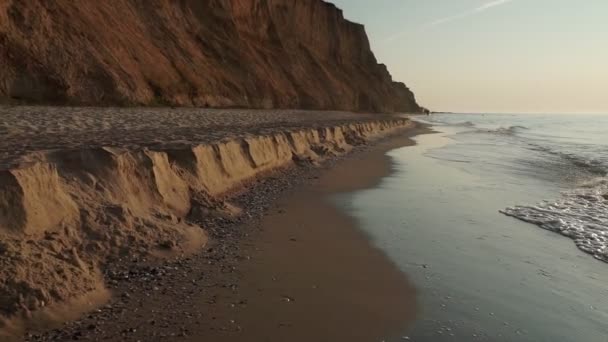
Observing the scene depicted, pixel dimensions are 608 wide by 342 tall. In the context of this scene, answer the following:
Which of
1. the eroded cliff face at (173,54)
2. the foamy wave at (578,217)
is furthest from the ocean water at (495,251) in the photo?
the eroded cliff face at (173,54)

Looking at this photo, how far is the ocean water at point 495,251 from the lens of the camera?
3113 millimetres

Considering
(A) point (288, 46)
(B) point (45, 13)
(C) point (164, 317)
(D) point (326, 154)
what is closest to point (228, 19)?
(A) point (288, 46)

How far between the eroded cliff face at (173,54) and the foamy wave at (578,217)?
15.0 meters

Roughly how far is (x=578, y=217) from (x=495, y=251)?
8.18 feet

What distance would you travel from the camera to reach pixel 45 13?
687 inches

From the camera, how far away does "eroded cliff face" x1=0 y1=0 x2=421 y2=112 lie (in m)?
16.3

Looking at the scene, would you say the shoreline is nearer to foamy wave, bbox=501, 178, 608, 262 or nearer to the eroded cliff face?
foamy wave, bbox=501, 178, 608, 262

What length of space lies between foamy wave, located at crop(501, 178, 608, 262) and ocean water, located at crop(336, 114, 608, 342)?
14 millimetres

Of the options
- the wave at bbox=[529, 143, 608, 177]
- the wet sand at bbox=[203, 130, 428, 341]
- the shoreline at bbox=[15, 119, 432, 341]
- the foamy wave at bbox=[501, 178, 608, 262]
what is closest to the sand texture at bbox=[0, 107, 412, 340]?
the shoreline at bbox=[15, 119, 432, 341]

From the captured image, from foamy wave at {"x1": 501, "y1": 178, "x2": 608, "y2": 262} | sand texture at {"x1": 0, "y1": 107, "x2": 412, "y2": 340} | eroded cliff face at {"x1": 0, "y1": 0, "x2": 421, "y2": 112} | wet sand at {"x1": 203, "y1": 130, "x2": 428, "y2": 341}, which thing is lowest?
foamy wave at {"x1": 501, "y1": 178, "x2": 608, "y2": 262}

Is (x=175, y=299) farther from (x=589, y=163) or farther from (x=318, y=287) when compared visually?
(x=589, y=163)

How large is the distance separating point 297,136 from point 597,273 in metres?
7.68

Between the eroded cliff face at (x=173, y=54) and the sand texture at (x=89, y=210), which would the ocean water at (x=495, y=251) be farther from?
the eroded cliff face at (x=173, y=54)

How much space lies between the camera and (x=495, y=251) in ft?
15.3
